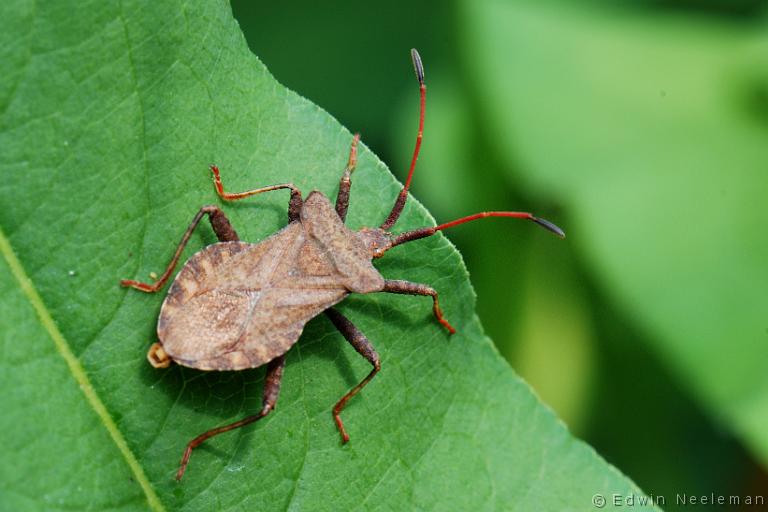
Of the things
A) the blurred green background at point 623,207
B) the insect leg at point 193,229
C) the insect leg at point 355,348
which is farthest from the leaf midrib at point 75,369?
the blurred green background at point 623,207

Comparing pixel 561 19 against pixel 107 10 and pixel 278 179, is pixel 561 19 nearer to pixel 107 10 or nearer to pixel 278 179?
pixel 278 179

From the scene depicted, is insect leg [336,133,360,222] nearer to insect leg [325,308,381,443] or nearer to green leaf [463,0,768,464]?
insect leg [325,308,381,443]

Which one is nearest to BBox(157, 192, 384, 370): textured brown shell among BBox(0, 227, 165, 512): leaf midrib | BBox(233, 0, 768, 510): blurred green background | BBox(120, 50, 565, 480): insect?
BBox(120, 50, 565, 480): insect

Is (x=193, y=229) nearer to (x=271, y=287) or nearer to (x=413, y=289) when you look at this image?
(x=271, y=287)

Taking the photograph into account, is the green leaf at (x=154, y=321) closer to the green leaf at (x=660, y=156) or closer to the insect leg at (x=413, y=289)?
the insect leg at (x=413, y=289)

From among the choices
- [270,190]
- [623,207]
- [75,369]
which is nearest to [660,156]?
[623,207]

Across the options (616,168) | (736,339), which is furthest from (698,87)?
(736,339)
